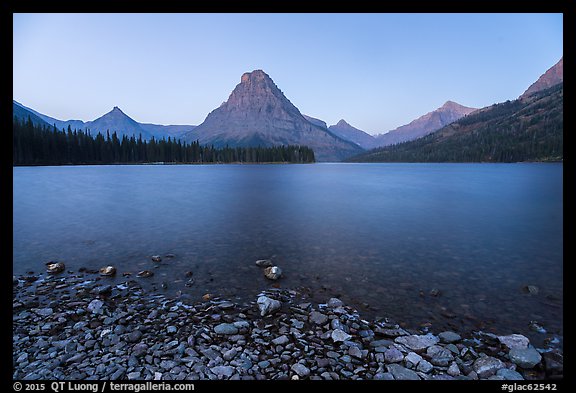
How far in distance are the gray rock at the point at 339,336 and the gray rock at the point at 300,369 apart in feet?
4.97

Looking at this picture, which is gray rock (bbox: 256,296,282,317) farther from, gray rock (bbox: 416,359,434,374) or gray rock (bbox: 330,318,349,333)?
gray rock (bbox: 416,359,434,374)

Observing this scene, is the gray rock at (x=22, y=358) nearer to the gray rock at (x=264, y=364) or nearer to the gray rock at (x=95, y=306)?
the gray rock at (x=95, y=306)

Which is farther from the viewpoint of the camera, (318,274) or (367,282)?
(318,274)

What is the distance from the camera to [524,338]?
7348mm

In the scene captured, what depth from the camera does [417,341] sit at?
7.23 metres

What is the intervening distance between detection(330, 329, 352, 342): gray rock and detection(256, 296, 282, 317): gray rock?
229cm

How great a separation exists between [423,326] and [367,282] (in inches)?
140

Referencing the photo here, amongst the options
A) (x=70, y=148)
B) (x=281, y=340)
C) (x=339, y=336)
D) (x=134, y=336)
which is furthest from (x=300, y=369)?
(x=70, y=148)

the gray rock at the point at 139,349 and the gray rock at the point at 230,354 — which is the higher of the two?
the gray rock at the point at 139,349

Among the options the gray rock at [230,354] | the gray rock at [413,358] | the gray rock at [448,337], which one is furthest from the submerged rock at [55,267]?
the gray rock at [448,337]

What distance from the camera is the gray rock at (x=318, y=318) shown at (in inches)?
322

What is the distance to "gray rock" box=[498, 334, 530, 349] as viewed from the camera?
23.4 ft

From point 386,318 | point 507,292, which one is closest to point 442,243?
point 507,292
